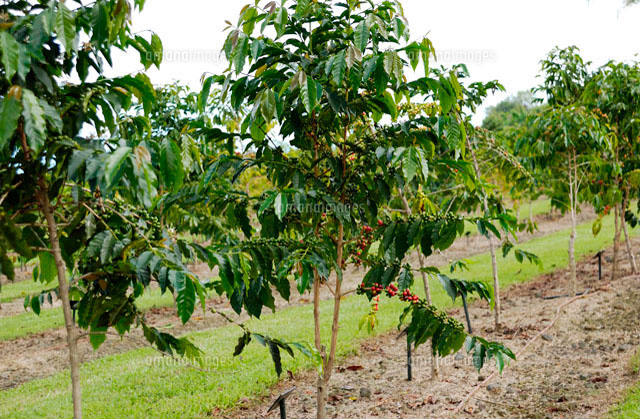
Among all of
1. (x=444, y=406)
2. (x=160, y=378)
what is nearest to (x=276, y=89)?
(x=444, y=406)

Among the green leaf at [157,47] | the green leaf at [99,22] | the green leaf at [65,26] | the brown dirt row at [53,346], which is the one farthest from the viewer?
the brown dirt row at [53,346]

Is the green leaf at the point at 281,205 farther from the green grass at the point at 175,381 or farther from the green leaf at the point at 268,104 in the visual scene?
the green grass at the point at 175,381

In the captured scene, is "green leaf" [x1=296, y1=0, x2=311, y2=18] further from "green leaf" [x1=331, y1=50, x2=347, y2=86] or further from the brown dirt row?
the brown dirt row

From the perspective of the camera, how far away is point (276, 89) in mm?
2553

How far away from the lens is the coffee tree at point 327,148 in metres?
2.27

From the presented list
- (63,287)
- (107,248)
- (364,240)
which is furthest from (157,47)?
(364,240)

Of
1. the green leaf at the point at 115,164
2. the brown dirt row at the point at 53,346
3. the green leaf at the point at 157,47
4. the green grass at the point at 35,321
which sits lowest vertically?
the brown dirt row at the point at 53,346

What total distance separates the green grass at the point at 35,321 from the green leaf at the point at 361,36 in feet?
20.8

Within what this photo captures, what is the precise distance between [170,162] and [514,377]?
4.07m

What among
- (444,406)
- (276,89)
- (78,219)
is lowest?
(444,406)

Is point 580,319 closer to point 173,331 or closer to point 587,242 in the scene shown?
point 173,331

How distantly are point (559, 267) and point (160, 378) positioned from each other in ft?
25.0

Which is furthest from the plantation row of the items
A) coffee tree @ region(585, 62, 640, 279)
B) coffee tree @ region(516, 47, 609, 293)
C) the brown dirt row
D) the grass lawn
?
the grass lawn

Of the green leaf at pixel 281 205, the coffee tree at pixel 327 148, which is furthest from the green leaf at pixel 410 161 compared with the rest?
the green leaf at pixel 281 205
